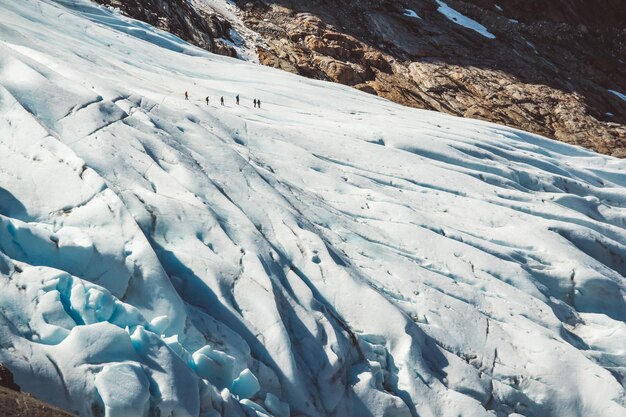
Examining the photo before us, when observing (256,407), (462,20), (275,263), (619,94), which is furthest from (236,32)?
(256,407)

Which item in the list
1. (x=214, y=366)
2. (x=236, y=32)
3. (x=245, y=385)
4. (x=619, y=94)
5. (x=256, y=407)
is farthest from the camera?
(x=619, y=94)

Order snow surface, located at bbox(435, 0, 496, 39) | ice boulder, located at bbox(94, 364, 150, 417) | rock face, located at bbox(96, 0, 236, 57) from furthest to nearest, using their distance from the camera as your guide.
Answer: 1. snow surface, located at bbox(435, 0, 496, 39)
2. rock face, located at bbox(96, 0, 236, 57)
3. ice boulder, located at bbox(94, 364, 150, 417)

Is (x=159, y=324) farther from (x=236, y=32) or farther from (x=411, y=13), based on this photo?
(x=411, y=13)

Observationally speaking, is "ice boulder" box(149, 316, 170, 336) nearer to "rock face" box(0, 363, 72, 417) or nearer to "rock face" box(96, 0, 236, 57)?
"rock face" box(0, 363, 72, 417)

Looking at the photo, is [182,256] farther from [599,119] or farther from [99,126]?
[599,119]

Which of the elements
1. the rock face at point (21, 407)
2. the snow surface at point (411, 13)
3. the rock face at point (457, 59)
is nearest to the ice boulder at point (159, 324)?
the rock face at point (21, 407)

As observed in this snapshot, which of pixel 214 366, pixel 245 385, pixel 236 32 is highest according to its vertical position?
pixel 236 32

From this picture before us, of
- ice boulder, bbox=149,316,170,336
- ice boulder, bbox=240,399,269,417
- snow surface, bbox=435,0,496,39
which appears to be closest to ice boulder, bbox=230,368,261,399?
ice boulder, bbox=240,399,269,417

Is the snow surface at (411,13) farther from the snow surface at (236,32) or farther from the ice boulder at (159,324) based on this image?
the ice boulder at (159,324)
